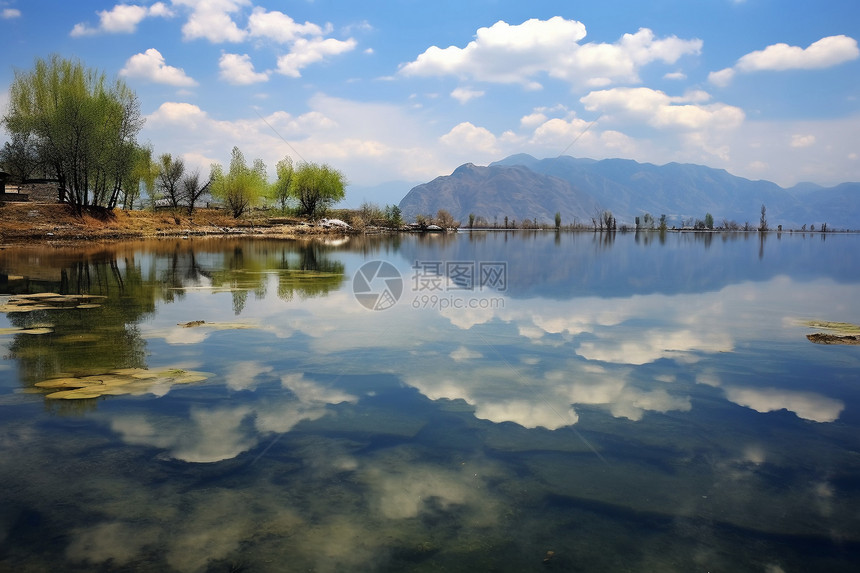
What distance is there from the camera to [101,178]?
194 feet

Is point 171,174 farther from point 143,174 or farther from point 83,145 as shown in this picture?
point 83,145

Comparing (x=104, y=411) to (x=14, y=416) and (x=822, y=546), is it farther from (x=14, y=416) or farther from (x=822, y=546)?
(x=822, y=546)

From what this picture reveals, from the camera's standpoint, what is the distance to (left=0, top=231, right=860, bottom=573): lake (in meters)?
4.95

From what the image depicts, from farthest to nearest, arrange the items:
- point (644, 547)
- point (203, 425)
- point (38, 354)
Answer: point (38, 354) → point (203, 425) → point (644, 547)

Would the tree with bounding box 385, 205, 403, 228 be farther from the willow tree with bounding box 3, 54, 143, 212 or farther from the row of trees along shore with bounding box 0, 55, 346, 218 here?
the willow tree with bounding box 3, 54, 143, 212

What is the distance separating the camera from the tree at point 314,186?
9288 cm

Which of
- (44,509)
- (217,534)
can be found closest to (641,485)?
(217,534)

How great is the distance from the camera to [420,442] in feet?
23.4

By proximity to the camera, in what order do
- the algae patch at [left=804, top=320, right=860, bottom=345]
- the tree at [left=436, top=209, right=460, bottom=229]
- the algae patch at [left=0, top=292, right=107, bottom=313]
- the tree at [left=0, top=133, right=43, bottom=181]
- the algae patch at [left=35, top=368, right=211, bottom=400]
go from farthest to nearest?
the tree at [left=436, top=209, right=460, bottom=229] < the tree at [left=0, top=133, right=43, bottom=181] < the algae patch at [left=0, top=292, right=107, bottom=313] < the algae patch at [left=804, top=320, right=860, bottom=345] < the algae patch at [left=35, top=368, right=211, bottom=400]

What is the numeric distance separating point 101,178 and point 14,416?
61008 mm
